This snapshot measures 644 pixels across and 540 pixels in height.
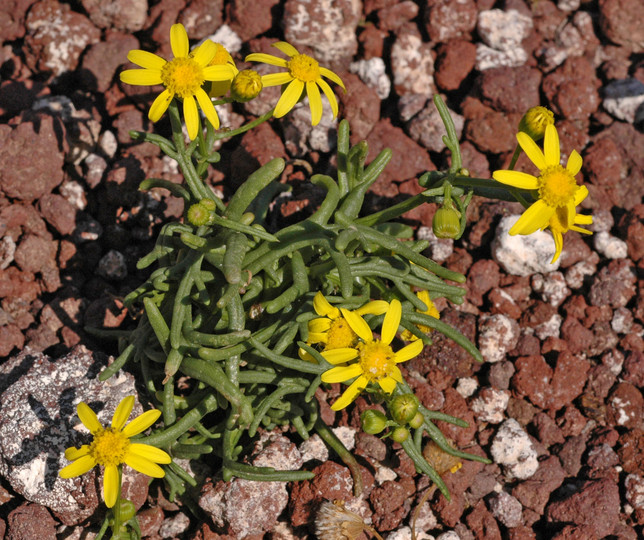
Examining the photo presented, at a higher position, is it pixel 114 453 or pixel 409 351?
pixel 409 351

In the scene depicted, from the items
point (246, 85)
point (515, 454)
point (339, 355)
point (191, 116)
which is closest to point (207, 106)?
point (191, 116)

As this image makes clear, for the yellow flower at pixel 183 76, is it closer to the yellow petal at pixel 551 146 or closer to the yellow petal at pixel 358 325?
the yellow petal at pixel 358 325

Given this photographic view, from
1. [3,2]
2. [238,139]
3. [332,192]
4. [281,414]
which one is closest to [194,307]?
[281,414]

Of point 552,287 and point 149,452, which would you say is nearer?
point 149,452

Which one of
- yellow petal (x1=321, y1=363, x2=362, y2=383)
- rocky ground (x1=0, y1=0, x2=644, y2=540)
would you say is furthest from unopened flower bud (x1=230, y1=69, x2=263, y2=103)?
yellow petal (x1=321, y1=363, x2=362, y2=383)

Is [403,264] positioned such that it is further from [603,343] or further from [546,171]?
[603,343]

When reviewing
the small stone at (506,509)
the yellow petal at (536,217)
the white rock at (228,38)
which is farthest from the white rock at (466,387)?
the white rock at (228,38)

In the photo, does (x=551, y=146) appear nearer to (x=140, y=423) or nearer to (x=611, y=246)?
(x=611, y=246)
